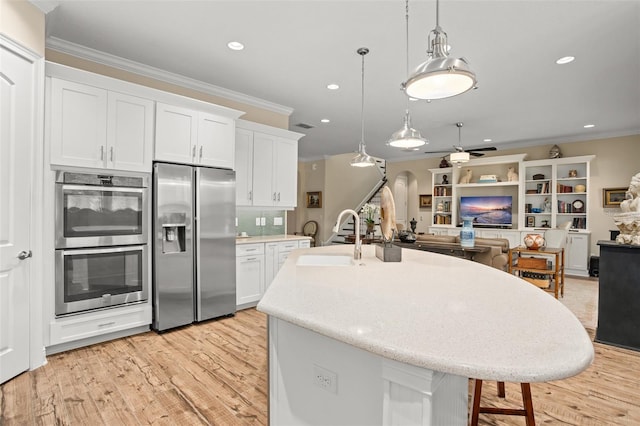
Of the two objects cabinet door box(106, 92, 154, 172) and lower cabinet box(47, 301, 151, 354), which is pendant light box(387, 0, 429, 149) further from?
lower cabinet box(47, 301, 151, 354)

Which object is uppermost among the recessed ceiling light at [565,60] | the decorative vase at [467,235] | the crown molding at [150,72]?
the recessed ceiling light at [565,60]

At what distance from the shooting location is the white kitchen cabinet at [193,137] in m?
3.35

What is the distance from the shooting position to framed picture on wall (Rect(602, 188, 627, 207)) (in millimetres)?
6277

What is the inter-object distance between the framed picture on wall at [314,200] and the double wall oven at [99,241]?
6218 millimetres

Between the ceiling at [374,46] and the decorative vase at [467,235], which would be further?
the decorative vase at [467,235]

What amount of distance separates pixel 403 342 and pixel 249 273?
3479 mm

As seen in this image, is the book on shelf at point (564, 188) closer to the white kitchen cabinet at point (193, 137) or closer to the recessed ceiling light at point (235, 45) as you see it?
the white kitchen cabinet at point (193, 137)

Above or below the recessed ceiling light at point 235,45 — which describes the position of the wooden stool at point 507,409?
below

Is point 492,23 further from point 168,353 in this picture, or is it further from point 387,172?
point 387,172

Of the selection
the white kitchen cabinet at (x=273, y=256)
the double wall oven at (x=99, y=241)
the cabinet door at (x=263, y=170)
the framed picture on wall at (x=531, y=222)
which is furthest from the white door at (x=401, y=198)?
the double wall oven at (x=99, y=241)

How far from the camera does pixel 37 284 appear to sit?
2.52m

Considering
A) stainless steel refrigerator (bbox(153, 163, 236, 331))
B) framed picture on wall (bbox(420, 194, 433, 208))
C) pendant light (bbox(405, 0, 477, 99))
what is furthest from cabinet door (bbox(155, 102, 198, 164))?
framed picture on wall (bbox(420, 194, 433, 208))

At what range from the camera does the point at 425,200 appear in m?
9.04

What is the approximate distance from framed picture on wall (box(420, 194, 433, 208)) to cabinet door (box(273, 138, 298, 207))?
514 cm
